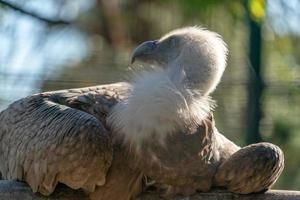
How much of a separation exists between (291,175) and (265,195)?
10.7ft

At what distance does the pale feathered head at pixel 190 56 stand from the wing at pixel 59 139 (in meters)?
0.24

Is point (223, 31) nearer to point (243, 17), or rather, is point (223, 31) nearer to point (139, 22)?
point (243, 17)

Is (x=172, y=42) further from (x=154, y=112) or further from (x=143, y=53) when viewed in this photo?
(x=154, y=112)

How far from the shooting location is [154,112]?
565 centimetres

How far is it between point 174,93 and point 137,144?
0.29 meters

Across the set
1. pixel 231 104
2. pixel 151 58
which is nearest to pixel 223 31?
pixel 231 104

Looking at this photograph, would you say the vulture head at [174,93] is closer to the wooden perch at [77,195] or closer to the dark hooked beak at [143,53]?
the dark hooked beak at [143,53]

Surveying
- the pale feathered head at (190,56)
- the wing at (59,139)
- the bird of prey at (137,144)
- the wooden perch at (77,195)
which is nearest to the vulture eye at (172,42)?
the pale feathered head at (190,56)

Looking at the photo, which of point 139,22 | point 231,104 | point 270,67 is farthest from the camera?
point 139,22

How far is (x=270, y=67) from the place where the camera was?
29.6ft

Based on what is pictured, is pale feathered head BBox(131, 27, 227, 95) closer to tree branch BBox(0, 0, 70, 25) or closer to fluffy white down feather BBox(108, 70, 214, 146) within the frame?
fluffy white down feather BBox(108, 70, 214, 146)

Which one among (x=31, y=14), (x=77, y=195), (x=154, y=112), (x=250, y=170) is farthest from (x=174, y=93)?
(x=31, y=14)

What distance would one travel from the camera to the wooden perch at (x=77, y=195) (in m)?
5.53

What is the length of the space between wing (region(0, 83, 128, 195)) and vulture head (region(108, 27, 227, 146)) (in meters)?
0.12
